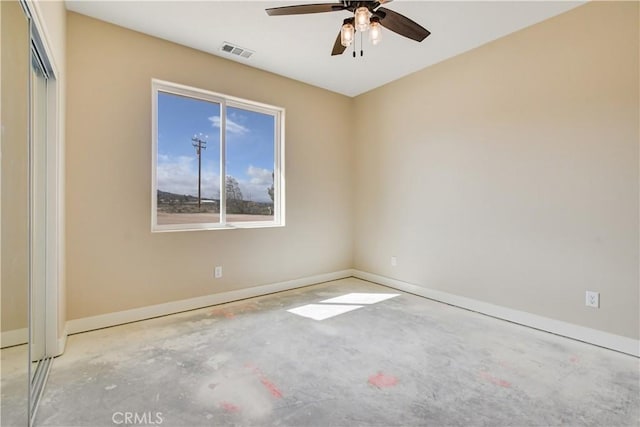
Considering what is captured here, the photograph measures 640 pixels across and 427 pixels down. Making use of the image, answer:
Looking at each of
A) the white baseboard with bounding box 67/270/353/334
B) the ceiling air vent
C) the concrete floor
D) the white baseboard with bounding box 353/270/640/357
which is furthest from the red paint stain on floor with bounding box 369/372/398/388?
the ceiling air vent

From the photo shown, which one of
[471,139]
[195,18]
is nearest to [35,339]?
[195,18]

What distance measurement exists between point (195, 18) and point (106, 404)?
2989 mm

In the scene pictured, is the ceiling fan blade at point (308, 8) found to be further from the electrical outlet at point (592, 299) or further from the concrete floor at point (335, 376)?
the electrical outlet at point (592, 299)

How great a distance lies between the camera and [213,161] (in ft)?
11.6

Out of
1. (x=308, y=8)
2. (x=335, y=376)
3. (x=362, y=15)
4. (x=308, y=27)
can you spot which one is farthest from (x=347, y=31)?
(x=335, y=376)

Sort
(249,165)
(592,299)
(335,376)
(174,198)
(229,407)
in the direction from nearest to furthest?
(229,407)
(335,376)
(592,299)
(174,198)
(249,165)

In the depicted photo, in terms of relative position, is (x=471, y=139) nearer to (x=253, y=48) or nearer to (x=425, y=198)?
(x=425, y=198)

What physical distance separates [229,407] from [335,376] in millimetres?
683

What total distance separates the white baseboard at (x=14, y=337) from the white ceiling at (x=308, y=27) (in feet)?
8.35

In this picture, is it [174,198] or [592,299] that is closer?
[592,299]

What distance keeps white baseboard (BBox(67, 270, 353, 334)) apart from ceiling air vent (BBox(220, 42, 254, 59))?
2.68 metres

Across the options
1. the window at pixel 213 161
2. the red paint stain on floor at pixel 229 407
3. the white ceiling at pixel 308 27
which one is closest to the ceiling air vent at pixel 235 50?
the white ceiling at pixel 308 27

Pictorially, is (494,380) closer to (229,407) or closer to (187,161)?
(229,407)

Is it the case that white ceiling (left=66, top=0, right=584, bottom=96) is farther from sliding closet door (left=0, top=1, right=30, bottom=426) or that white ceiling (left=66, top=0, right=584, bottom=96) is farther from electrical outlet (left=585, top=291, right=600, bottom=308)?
electrical outlet (left=585, top=291, right=600, bottom=308)
